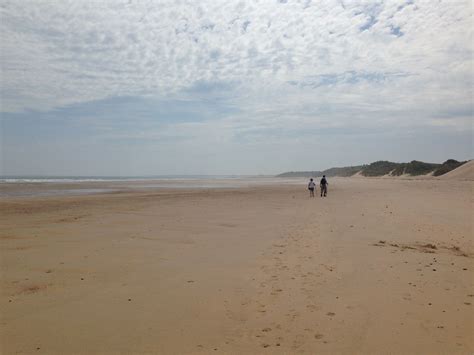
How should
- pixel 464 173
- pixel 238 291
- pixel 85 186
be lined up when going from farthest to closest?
pixel 464 173, pixel 85 186, pixel 238 291

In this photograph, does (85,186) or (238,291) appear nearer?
(238,291)

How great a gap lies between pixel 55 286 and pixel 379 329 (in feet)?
18.4

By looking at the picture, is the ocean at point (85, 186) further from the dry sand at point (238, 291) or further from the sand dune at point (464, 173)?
the sand dune at point (464, 173)

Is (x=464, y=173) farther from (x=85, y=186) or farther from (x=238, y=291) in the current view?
(x=238, y=291)

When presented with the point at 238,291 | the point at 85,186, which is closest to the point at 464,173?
the point at 85,186

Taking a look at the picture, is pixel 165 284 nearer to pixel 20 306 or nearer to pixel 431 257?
pixel 20 306

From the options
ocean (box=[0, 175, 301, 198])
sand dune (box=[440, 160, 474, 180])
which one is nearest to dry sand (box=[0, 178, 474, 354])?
ocean (box=[0, 175, 301, 198])

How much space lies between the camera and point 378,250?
9094 mm

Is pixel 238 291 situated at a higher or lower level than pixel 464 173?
lower

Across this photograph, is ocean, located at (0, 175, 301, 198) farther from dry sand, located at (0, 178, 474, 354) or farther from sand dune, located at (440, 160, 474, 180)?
sand dune, located at (440, 160, 474, 180)

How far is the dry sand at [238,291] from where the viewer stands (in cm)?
448

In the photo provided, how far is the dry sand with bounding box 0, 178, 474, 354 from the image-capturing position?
14.7 ft

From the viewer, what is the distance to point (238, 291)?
6.24 m

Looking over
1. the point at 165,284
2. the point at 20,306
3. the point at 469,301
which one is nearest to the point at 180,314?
the point at 165,284
